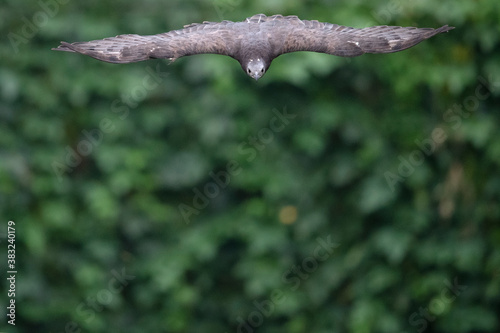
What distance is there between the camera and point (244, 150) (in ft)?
32.7

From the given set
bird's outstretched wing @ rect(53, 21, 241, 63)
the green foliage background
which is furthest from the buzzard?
the green foliage background

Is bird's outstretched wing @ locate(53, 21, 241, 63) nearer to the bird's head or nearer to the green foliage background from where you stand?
the bird's head

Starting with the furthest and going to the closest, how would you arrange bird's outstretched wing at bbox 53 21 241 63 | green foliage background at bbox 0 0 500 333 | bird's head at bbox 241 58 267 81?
green foliage background at bbox 0 0 500 333 → bird's head at bbox 241 58 267 81 → bird's outstretched wing at bbox 53 21 241 63

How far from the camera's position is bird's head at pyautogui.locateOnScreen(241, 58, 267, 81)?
6320 mm

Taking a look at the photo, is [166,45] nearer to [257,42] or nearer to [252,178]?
[257,42]

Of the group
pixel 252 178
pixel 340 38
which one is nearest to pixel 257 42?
pixel 340 38

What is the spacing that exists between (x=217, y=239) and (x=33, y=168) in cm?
219

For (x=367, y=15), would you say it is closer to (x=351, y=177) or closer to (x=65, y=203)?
(x=351, y=177)

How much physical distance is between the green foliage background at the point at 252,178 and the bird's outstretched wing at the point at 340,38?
2542 millimetres

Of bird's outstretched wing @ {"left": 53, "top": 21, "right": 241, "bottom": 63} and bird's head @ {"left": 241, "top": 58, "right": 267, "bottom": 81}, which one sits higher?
bird's outstretched wing @ {"left": 53, "top": 21, "right": 241, "bottom": 63}

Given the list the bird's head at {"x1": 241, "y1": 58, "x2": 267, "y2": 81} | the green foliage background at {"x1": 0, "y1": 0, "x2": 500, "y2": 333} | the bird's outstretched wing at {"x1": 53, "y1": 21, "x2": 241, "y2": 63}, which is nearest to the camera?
the bird's outstretched wing at {"x1": 53, "y1": 21, "x2": 241, "y2": 63}

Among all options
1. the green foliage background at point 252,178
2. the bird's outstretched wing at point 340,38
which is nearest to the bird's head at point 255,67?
the bird's outstretched wing at point 340,38

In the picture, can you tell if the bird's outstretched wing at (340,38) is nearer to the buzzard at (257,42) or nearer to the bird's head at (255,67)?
the buzzard at (257,42)

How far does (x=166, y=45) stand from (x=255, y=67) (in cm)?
64
